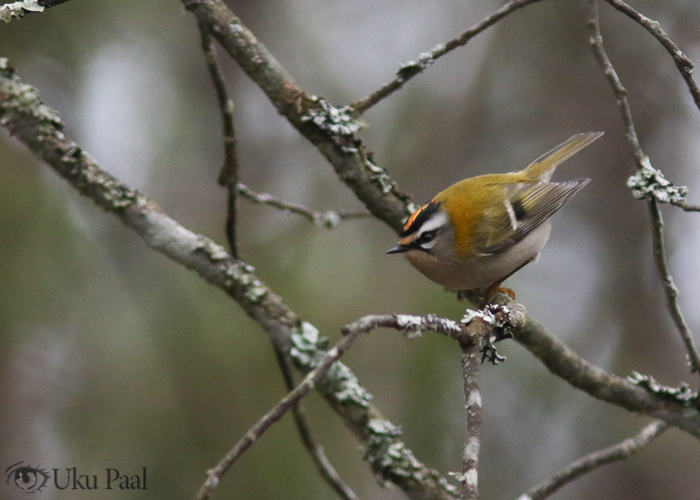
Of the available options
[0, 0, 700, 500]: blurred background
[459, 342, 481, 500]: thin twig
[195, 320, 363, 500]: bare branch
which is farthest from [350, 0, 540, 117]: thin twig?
[0, 0, 700, 500]: blurred background

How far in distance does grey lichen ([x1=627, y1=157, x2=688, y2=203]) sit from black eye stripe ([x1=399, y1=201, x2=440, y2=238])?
0.89 metres

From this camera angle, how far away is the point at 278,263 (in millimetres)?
3873

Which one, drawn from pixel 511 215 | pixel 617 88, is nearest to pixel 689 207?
pixel 617 88

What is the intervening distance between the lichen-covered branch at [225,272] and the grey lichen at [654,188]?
124 cm

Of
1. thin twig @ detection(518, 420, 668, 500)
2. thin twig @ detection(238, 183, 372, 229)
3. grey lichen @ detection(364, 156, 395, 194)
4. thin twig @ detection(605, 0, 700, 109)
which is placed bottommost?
thin twig @ detection(518, 420, 668, 500)

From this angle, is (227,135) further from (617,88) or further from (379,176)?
(617,88)

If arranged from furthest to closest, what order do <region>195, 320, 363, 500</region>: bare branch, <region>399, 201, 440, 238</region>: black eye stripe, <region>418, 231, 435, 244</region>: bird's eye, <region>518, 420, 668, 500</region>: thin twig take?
<region>418, 231, 435, 244</region>: bird's eye → <region>399, 201, 440, 238</region>: black eye stripe → <region>518, 420, 668, 500</region>: thin twig → <region>195, 320, 363, 500</region>: bare branch

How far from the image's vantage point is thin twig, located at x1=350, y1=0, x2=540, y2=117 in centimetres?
213

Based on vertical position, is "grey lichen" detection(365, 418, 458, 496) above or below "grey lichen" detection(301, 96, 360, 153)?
below

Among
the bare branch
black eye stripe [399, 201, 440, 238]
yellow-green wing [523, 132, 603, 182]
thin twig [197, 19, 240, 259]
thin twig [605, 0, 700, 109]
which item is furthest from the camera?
yellow-green wing [523, 132, 603, 182]

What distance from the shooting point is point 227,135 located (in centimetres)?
246

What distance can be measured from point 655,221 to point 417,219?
973 mm

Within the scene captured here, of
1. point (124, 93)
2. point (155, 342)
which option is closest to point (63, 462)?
point (155, 342)

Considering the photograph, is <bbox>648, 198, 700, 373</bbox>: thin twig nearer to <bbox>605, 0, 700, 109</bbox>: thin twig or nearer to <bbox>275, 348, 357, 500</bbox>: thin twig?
<bbox>605, 0, 700, 109</bbox>: thin twig
